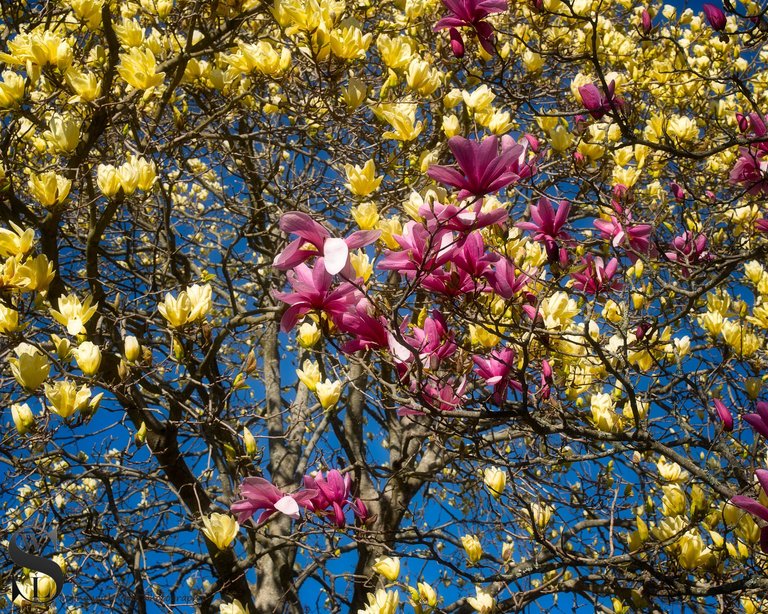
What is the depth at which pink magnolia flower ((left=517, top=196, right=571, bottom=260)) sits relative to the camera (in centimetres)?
178

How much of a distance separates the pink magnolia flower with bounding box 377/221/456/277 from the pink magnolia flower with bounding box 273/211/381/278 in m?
0.08

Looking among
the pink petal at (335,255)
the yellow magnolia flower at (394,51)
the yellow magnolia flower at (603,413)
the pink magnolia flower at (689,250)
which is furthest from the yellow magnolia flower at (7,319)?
the pink magnolia flower at (689,250)

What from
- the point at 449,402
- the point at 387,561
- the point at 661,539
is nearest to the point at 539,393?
the point at 449,402

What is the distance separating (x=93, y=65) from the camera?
3010mm

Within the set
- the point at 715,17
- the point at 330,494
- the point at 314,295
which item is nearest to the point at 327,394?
the point at 330,494

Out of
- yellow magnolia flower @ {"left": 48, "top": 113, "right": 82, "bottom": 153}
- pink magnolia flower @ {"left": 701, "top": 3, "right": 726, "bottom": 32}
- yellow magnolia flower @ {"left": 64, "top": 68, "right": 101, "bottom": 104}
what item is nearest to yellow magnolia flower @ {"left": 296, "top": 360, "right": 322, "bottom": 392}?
yellow magnolia flower @ {"left": 48, "top": 113, "right": 82, "bottom": 153}

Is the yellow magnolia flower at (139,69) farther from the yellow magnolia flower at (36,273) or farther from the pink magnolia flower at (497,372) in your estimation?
the pink magnolia flower at (497,372)

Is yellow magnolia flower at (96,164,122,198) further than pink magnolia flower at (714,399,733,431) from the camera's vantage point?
Yes

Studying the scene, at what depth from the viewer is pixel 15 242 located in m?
1.99

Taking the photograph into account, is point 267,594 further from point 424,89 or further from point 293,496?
point 424,89

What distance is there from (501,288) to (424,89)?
1467mm

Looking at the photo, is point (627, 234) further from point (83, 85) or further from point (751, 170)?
point (83, 85)

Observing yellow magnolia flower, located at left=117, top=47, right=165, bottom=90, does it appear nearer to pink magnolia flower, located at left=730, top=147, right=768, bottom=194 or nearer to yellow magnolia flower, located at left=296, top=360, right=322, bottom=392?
yellow magnolia flower, located at left=296, top=360, right=322, bottom=392

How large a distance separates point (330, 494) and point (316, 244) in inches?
34.0
